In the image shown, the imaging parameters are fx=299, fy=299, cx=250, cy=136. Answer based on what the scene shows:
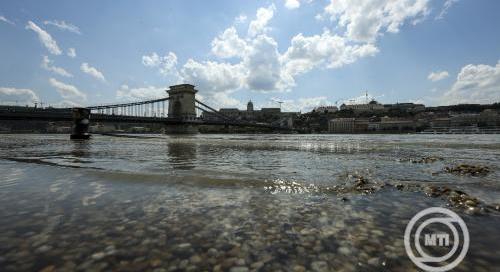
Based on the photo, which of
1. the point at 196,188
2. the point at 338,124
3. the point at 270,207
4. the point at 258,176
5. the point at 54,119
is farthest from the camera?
the point at 338,124

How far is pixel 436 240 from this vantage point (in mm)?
3941

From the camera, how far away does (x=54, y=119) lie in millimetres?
61219

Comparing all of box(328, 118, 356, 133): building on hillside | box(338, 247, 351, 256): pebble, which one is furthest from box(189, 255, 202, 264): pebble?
box(328, 118, 356, 133): building on hillside

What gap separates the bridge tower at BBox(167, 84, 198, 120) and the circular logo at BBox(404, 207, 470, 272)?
114 m

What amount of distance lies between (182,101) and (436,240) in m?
120

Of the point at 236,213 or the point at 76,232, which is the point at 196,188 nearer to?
the point at 236,213

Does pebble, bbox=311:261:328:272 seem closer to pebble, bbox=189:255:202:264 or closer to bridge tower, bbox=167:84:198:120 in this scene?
pebble, bbox=189:255:202:264

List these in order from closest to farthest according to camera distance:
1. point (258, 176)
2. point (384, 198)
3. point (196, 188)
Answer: point (384, 198)
point (196, 188)
point (258, 176)

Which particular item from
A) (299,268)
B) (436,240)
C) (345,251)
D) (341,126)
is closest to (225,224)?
(299,268)

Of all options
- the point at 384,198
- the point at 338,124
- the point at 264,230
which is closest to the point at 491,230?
the point at 384,198

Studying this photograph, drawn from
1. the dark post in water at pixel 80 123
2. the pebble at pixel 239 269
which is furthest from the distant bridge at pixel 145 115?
the pebble at pixel 239 269

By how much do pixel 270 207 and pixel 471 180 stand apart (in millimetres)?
6782

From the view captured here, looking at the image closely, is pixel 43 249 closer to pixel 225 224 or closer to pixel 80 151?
pixel 225 224

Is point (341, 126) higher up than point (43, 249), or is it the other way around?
point (341, 126)
